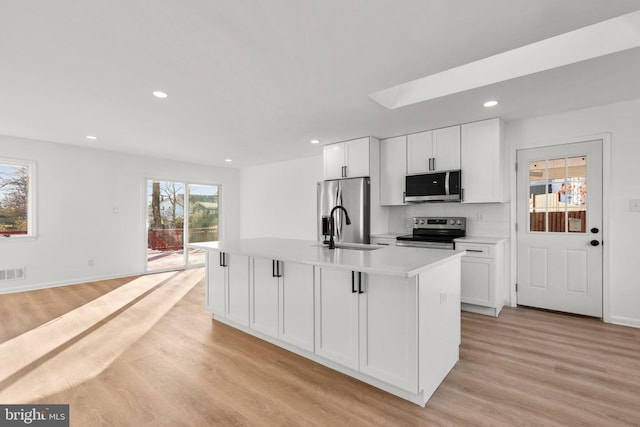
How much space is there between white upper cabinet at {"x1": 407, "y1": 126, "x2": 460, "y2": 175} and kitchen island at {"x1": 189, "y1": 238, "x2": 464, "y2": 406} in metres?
1.96

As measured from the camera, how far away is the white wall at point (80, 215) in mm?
4598

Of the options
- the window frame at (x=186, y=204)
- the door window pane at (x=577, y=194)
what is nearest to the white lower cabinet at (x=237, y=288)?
the window frame at (x=186, y=204)

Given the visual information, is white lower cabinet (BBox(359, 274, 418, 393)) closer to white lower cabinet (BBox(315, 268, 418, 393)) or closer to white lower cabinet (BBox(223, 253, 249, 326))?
white lower cabinet (BBox(315, 268, 418, 393))

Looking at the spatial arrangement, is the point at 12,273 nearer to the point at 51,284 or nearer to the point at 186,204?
the point at 51,284

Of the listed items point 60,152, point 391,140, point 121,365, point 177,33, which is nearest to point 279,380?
point 121,365

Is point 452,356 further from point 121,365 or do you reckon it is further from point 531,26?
point 121,365

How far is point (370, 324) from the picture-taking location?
1991 millimetres

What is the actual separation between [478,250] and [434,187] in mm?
999

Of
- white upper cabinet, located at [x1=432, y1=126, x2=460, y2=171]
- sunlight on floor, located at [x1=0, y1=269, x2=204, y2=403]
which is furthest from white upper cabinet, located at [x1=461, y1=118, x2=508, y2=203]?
sunlight on floor, located at [x1=0, y1=269, x2=204, y2=403]

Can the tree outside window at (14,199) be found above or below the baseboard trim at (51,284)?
above

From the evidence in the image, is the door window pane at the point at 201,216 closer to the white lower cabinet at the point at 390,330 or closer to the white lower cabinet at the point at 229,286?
the white lower cabinet at the point at 229,286

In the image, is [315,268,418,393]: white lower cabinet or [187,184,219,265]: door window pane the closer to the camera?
[315,268,418,393]: white lower cabinet

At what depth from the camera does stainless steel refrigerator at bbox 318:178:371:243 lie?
441 centimetres

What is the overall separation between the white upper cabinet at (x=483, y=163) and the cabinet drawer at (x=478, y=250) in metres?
0.60
